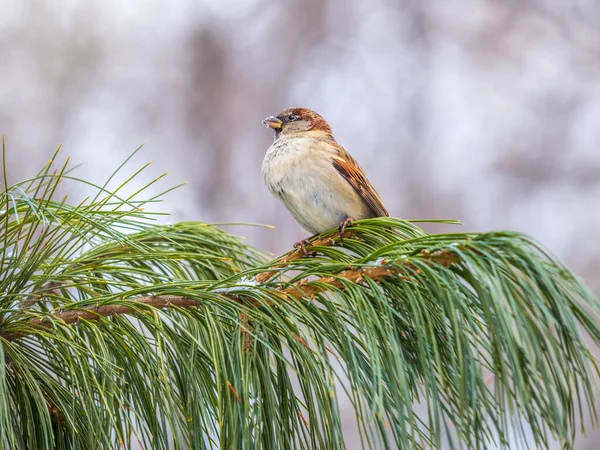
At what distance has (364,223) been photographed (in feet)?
3.97

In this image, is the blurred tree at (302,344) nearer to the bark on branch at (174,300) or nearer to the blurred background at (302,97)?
the bark on branch at (174,300)

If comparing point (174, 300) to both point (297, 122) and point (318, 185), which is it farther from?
point (297, 122)

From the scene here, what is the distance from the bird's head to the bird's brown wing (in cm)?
43

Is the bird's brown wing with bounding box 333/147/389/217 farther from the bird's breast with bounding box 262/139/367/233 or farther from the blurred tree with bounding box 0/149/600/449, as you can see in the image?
the blurred tree with bounding box 0/149/600/449

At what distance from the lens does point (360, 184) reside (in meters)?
2.08

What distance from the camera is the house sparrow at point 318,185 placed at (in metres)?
1.99

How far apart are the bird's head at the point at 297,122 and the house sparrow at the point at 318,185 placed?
342 millimetres

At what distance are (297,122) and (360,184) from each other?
54 cm

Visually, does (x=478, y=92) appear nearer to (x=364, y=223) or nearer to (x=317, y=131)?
(x=317, y=131)

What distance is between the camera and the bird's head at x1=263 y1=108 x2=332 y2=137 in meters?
2.51

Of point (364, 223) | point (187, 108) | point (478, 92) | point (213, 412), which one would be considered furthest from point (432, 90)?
point (213, 412)

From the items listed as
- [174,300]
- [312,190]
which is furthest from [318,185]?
[174,300]

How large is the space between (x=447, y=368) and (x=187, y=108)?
12.2 feet

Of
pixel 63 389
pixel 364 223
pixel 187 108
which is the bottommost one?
pixel 63 389
